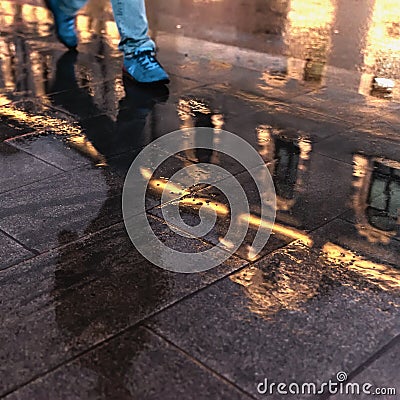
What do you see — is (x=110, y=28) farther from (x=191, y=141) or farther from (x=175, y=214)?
(x=175, y=214)

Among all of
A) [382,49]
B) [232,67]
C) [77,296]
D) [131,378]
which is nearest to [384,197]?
[77,296]

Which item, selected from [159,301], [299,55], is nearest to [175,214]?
[159,301]

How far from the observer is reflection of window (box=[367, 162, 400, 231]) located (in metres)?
3.34

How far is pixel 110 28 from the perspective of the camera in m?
7.49

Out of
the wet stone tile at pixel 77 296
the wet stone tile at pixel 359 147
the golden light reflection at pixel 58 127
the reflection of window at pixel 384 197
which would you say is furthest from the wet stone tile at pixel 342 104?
the wet stone tile at pixel 77 296

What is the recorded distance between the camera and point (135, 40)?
5590 millimetres

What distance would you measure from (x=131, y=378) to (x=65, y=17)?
4.87 meters

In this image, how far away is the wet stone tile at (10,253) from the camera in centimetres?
293

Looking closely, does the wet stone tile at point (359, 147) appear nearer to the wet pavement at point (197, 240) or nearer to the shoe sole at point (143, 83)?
the wet pavement at point (197, 240)

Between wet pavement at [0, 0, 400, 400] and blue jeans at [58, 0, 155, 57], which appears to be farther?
blue jeans at [58, 0, 155, 57]

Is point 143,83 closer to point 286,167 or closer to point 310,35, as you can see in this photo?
point 286,167

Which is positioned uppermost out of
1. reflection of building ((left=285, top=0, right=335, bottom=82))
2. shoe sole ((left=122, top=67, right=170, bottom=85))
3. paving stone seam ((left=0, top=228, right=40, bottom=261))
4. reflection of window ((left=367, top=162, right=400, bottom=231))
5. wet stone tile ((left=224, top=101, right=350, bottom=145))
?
reflection of window ((left=367, top=162, right=400, bottom=231))

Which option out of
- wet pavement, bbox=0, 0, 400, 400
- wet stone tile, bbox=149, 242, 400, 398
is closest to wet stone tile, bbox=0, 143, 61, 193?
wet pavement, bbox=0, 0, 400, 400

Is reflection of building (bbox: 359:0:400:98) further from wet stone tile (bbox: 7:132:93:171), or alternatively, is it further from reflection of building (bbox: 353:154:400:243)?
wet stone tile (bbox: 7:132:93:171)
